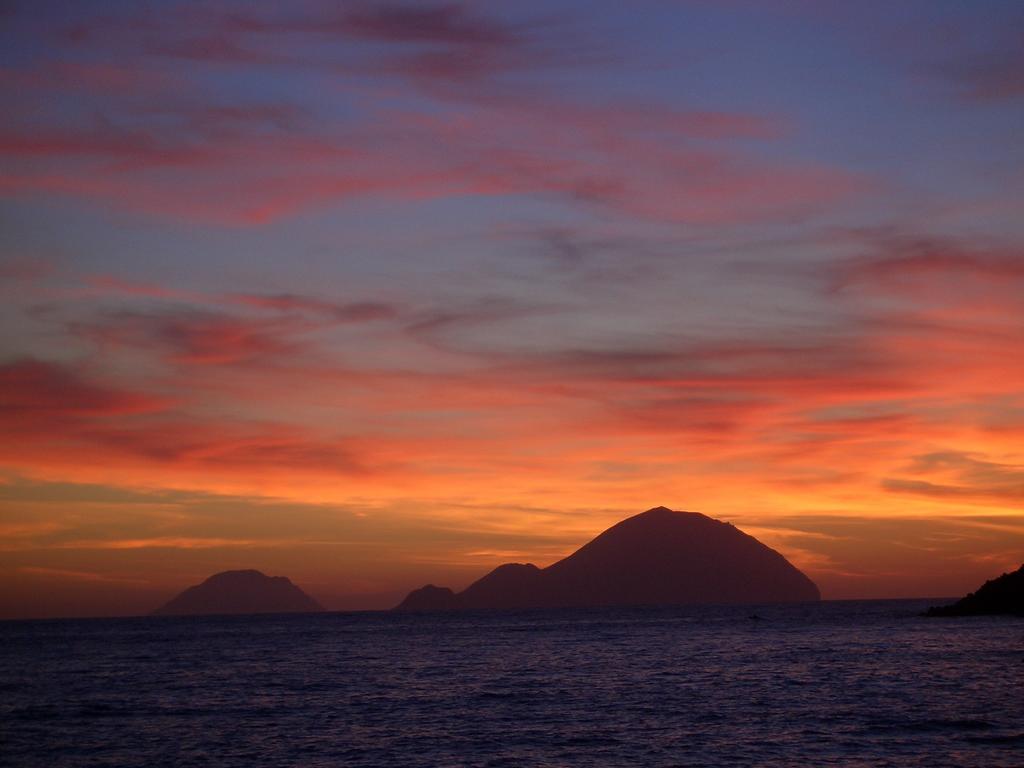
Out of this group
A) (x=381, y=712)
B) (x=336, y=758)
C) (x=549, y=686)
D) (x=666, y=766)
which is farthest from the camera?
(x=549, y=686)

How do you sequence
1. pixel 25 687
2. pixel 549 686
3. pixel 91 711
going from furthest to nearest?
pixel 25 687 < pixel 549 686 < pixel 91 711

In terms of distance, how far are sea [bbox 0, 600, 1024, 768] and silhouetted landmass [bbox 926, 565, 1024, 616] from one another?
145ft

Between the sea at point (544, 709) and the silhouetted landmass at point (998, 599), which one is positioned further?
the silhouetted landmass at point (998, 599)

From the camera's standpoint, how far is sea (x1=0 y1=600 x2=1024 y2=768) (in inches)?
1420

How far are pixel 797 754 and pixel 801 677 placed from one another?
26577mm

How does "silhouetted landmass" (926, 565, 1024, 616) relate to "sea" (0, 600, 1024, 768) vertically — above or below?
above

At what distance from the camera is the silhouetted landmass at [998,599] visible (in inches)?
5020

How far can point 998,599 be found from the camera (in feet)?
426

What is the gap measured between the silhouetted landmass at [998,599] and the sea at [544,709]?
1740 inches

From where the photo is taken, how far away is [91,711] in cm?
5172

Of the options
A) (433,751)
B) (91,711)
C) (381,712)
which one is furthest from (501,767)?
(91,711)

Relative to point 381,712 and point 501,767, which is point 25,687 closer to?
point 381,712

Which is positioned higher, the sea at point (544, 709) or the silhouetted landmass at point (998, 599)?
the silhouetted landmass at point (998, 599)

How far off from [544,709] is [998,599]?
4079 inches
